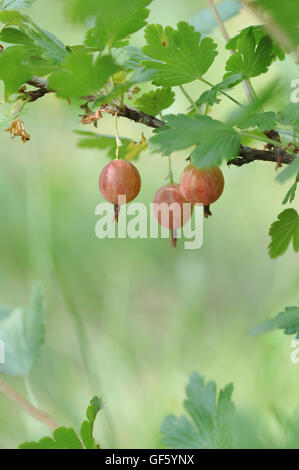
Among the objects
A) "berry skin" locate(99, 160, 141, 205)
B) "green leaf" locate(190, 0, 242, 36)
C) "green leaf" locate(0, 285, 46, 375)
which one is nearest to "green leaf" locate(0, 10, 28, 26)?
"berry skin" locate(99, 160, 141, 205)

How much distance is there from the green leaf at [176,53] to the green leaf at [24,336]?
61cm

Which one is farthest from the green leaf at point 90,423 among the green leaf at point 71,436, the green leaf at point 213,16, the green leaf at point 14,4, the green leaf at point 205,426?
the green leaf at point 213,16

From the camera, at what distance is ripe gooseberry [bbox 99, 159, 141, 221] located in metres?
0.72

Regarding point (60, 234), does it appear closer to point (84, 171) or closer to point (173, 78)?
point (84, 171)

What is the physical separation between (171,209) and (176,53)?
0.67 feet

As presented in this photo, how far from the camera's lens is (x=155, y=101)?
727mm

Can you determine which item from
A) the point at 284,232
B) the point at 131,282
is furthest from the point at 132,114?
the point at 131,282

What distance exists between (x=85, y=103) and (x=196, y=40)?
0.16m

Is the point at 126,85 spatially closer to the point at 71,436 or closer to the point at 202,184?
the point at 202,184

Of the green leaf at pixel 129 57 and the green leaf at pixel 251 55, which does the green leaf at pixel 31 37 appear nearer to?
the green leaf at pixel 129 57

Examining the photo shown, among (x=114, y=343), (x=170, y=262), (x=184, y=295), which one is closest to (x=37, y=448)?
(x=114, y=343)

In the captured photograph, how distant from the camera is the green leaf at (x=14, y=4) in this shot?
2.15 feet

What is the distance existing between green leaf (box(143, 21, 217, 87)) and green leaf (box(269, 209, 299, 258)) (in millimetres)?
226

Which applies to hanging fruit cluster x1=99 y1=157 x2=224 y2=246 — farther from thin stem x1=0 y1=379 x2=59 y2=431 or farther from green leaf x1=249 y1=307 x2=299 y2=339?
thin stem x1=0 y1=379 x2=59 y2=431
